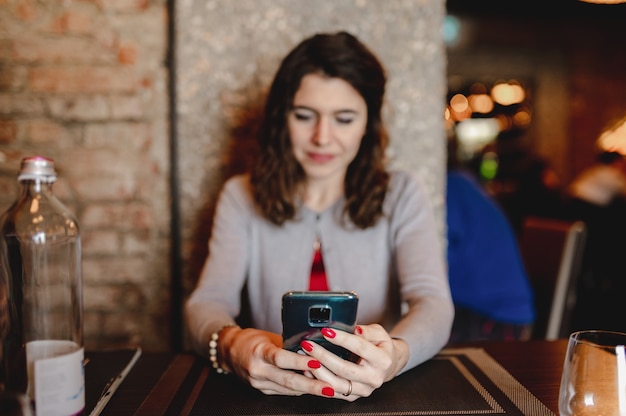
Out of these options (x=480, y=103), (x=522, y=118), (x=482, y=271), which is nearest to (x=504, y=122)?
(x=522, y=118)

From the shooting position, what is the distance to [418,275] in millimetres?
1385

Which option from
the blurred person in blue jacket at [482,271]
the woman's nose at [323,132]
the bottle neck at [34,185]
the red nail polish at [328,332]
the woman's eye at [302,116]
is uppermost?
the woman's eye at [302,116]

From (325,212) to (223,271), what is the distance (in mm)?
341

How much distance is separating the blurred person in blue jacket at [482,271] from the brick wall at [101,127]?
44.7 inches

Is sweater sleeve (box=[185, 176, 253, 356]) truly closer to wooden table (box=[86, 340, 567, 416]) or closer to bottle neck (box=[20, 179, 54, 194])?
wooden table (box=[86, 340, 567, 416])

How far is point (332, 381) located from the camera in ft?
3.00

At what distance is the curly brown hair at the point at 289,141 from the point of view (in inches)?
58.0

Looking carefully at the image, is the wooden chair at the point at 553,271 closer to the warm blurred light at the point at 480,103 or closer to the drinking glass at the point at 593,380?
the drinking glass at the point at 593,380

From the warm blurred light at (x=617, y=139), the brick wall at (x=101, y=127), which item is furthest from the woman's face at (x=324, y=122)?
the warm blurred light at (x=617, y=139)

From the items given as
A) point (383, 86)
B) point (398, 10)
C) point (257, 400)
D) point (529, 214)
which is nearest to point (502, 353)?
point (257, 400)

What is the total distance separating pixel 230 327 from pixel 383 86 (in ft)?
2.70

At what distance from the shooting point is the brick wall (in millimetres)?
1729

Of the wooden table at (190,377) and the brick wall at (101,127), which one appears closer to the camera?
the wooden table at (190,377)

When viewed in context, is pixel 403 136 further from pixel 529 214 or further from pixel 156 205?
pixel 529 214
